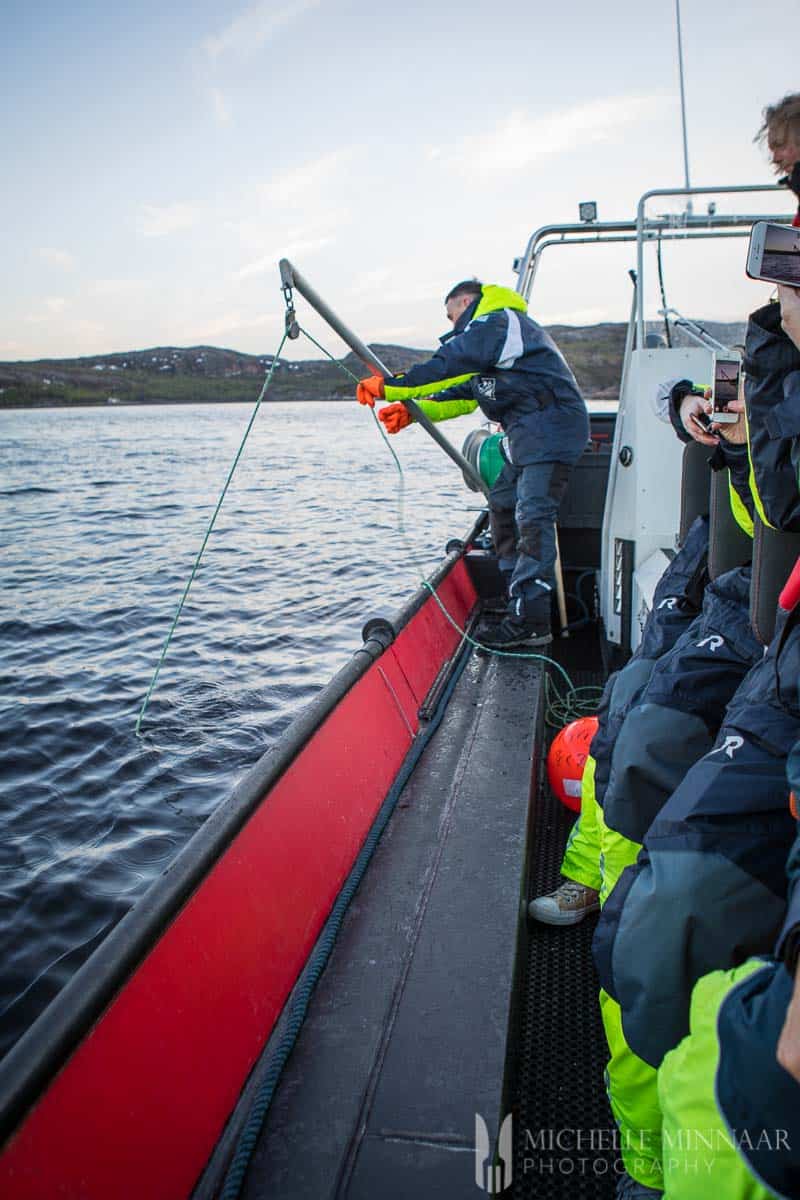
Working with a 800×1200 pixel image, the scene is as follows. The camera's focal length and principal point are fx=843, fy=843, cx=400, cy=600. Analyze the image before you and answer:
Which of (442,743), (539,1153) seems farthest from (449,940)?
(442,743)

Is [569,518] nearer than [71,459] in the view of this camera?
Yes

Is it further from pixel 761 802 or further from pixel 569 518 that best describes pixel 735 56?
pixel 761 802

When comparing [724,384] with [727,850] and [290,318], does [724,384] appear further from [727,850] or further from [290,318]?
[290,318]

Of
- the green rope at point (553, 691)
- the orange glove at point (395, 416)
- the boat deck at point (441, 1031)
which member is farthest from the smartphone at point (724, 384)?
the orange glove at point (395, 416)

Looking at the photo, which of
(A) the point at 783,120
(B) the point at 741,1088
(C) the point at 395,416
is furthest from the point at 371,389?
(B) the point at 741,1088

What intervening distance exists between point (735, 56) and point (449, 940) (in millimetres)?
3652

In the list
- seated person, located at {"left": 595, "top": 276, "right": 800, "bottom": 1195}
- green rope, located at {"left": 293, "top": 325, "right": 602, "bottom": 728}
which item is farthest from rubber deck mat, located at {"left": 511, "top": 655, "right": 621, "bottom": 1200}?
green rope, located at {"left": 293, "top": 325, "right": 602, "bottom": 728}

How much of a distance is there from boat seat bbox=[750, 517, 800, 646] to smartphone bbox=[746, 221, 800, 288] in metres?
0.45

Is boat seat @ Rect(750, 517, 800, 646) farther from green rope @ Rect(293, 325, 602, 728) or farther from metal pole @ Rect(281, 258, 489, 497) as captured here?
metal pole @ Rect(281, 258, 489, 497)

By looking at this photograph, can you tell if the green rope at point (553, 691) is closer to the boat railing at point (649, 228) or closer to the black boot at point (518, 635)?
the black boot at point (518, 635)

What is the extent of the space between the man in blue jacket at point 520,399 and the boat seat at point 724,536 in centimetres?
235

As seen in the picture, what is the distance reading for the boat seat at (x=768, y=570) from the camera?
158cm

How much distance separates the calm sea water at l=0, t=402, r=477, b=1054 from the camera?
3.94 m

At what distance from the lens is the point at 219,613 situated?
855 centimetres
